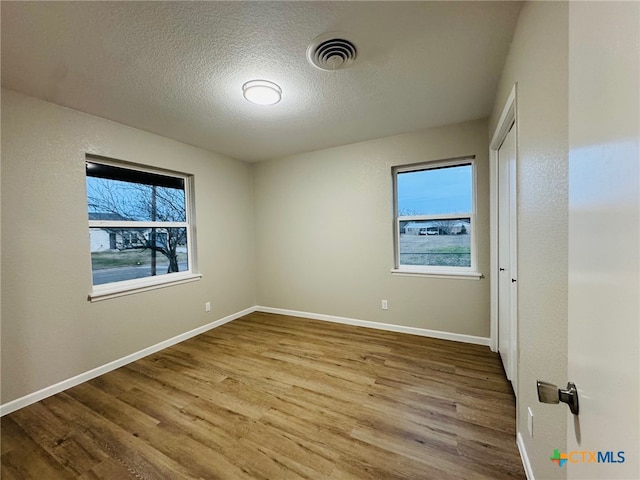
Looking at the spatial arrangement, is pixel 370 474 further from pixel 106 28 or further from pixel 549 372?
pixel 106 28

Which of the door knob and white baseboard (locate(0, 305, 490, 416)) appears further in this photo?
white baseboard (locate(0, 305, 490, 416))

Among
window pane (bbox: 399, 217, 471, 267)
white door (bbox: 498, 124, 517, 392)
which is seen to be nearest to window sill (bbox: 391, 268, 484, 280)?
window pane (bbox: 399, 217, 471, 267)

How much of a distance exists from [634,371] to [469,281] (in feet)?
9.29

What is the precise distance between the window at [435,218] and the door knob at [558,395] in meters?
2.58

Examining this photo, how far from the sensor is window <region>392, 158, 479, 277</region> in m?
3.06

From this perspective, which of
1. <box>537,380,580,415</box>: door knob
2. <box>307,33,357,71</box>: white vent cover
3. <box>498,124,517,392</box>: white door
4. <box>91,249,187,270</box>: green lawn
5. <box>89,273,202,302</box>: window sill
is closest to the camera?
<box>537,380,580,415</box>: door knob

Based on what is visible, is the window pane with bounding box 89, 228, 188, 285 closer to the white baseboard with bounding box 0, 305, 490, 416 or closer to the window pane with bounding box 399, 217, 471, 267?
the white baseboard with bounding box 0, 305, 490, 416

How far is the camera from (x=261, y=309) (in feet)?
14.5

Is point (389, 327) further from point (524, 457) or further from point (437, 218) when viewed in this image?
point (524, 457)

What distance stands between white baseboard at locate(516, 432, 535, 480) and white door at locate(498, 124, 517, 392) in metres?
0.36

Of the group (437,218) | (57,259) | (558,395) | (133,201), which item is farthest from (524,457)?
(133,201)

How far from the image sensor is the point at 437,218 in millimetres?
3180

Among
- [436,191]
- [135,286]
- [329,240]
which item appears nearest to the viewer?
[135,286]

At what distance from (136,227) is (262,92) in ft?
6.85
